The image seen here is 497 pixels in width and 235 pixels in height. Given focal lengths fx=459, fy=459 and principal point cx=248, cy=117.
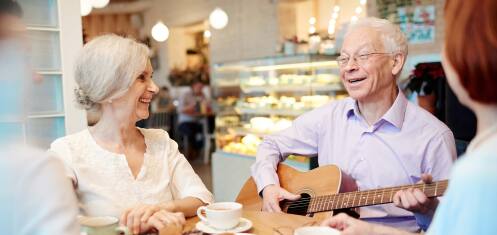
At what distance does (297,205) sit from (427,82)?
2.54 meters

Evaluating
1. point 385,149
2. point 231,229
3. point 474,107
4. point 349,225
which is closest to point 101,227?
point 231,229

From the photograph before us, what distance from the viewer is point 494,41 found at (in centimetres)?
87

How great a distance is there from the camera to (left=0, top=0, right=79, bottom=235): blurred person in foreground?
0.84 meters

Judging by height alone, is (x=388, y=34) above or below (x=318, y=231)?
above

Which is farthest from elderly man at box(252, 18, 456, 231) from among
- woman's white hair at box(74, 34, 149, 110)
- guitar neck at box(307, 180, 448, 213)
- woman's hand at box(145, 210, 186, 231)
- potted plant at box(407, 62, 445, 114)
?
potted plant at box(407, 62, 445, 114)

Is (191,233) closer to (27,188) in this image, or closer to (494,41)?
(27,188)

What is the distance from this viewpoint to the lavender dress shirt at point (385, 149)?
198cm

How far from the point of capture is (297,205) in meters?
2.11

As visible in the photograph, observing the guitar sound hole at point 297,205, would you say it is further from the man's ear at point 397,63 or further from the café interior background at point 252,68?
the café interior background at point 252,68

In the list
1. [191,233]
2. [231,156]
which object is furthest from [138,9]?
[191,233]

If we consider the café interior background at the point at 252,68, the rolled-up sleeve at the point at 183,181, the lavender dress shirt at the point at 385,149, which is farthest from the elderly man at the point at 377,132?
the café interior background at the point at 252,68

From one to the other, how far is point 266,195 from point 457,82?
1.34 metres

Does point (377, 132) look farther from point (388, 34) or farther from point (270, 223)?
point (270, 223)

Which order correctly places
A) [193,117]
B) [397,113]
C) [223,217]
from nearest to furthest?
1. [223,217]
2. [397,113]
3. [193,117]
